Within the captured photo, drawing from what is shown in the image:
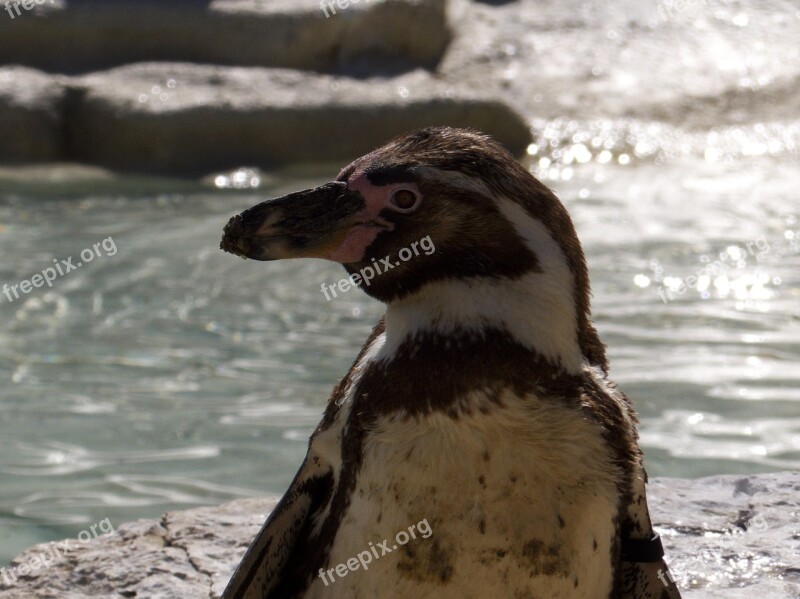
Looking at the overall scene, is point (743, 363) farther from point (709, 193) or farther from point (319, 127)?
point (319, 127)

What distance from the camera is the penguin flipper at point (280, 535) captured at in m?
2.30

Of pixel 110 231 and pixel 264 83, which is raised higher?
pixel 264 83

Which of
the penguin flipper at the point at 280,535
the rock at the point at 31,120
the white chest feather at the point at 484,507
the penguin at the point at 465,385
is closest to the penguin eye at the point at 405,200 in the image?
the penguin at the point at 465,385

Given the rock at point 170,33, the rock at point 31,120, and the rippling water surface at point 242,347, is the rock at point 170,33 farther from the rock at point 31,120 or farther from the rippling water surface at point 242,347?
the rippling water surface at point 242,347

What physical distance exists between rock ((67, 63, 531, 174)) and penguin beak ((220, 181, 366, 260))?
761cm

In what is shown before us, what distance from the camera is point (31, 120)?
31.3ft

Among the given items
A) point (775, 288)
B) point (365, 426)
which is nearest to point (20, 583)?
point (365, 426)

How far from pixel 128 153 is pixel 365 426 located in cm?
805

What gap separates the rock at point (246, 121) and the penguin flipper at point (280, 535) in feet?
24.3

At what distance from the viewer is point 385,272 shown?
200cm

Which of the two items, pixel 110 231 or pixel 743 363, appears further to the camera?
pixel 110 231

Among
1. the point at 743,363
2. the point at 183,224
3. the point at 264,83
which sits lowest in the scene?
the point at 743,363

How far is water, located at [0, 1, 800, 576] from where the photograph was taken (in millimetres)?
4477

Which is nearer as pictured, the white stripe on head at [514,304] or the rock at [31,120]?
the white stripe on head at [514,304]
